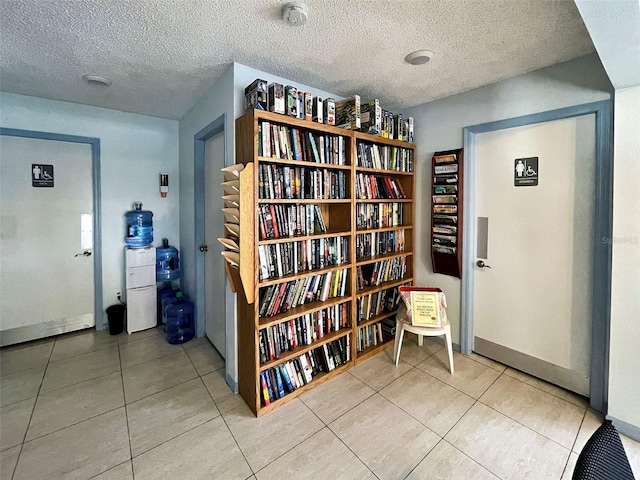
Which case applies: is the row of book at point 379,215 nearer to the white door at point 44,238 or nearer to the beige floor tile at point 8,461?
the beige floor tile at point 8,461

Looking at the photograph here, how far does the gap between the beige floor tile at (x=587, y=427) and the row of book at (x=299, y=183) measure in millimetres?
2153

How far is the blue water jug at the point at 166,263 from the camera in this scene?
3.38m

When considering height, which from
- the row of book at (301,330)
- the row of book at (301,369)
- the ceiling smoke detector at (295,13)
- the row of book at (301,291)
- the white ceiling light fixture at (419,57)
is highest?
the white ceiling light fixture at (419,57)

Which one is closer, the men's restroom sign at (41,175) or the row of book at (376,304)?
the row of book at (376,304)

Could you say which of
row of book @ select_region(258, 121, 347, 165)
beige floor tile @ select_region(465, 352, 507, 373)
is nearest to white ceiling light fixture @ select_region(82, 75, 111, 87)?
row of book @ select_region(258, 121, 347, 165)

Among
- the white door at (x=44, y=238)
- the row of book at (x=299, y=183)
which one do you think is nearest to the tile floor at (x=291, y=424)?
the white door at (x=44, y=238)

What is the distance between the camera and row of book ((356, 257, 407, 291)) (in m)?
2.71

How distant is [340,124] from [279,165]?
637mm

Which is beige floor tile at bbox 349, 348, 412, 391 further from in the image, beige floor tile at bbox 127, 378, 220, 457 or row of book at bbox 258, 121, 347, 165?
row of book at bbox 258, 121, 347, 165

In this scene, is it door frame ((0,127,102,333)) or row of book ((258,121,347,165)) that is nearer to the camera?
row of book ((258,121,347,165))

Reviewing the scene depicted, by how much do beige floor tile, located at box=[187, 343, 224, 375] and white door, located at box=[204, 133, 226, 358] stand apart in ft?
0.19

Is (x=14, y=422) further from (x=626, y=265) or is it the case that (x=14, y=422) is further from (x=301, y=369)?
(x=626, y=265)

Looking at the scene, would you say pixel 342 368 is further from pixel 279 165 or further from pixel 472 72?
pixel 472 72

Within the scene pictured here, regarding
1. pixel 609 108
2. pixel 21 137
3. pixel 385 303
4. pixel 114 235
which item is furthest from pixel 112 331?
pixel 609 108
